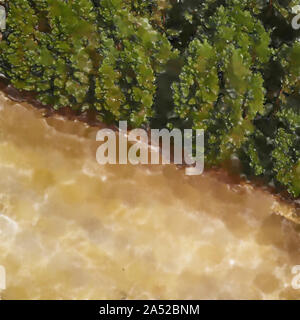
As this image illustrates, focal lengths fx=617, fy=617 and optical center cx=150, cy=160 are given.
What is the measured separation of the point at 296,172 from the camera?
55.9 feet

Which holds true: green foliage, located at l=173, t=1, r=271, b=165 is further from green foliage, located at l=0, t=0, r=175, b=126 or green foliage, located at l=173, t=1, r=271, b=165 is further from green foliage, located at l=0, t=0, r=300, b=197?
green foliage, located at l=0, t=0, r=175, b=126

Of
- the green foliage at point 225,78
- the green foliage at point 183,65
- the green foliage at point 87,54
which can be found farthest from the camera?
the green foliage at point 87,54

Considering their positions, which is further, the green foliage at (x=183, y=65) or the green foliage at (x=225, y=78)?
the green foliage at (x=183, y=65)

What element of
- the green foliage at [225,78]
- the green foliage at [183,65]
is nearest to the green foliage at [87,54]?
the green foliage at [183,65]

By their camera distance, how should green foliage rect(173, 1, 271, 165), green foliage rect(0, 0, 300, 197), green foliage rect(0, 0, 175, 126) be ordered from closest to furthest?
green foliage rect(173, 1, 271, 165)
green foliage rect(0, 0, 300, 197)
green foliage rect(0, 0, 175, 126)

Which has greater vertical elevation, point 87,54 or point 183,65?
point 87,54

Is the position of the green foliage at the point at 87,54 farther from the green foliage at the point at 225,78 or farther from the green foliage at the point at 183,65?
the green foliage at the point at 225,78

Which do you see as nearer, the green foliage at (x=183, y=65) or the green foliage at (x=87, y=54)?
the green foliage at (x=183, y=65)

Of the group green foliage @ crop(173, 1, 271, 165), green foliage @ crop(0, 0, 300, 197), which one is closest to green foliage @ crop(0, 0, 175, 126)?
green foliage @ crop(0, 0, 300, 197)

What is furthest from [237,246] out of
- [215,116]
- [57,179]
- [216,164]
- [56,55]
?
[56,55]

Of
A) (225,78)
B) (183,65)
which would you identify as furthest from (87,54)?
(225,78)

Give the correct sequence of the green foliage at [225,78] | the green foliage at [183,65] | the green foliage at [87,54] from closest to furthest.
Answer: the green foliage at [225,78] < the green foliage at [183,65] < the green foliage at [87,54]

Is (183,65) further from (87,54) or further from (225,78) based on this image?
(87,54)
